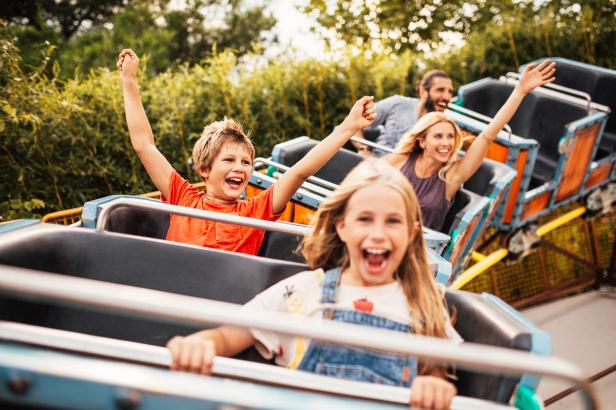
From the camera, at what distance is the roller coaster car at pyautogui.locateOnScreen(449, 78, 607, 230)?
3.82 meters

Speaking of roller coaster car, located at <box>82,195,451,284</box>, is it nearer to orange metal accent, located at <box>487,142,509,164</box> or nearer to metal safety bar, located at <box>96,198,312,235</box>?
metal safety bar, located at <box>96,198,312,235</box>

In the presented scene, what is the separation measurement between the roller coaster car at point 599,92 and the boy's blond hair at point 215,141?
10.5 ft

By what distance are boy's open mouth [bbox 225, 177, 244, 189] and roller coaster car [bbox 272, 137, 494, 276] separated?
0.77 m

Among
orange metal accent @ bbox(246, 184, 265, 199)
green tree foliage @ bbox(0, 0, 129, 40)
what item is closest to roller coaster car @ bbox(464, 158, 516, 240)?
orange metal accent @ bbox(246, 184, 265, 199)

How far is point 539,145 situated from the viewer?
4.30 metres

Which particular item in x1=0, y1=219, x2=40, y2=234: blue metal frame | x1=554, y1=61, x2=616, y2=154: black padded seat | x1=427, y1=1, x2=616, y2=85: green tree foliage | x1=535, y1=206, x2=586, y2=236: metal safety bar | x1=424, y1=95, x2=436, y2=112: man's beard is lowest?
x1=535, y1=206, x2=586, y2=236: metal safety bar

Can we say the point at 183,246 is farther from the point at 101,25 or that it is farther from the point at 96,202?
the point at 101,25

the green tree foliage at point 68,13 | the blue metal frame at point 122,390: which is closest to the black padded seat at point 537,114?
the blue metal frame at point 122,390

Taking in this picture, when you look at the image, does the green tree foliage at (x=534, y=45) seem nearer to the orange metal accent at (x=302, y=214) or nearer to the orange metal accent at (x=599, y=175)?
the orange metal accent at (x=599, y=175)

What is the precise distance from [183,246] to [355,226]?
602 millimetres

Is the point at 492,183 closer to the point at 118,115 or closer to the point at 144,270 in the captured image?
the point at 144,270

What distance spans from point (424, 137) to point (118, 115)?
195 cm

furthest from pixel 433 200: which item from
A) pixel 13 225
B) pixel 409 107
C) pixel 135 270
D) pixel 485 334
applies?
pixel 13 225

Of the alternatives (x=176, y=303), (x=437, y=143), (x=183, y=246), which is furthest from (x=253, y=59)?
(x=176, y=303)
